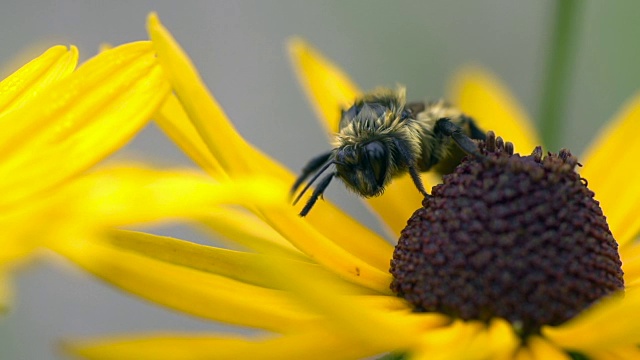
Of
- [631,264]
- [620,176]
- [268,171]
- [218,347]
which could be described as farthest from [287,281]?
[620,176]

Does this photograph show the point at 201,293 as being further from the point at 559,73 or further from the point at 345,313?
the point at 559,73

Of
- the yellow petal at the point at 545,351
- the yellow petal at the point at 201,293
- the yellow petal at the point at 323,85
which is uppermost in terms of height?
the yellow petal at the point at 323,85

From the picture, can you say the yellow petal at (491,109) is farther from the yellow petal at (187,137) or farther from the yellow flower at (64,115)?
the yellow flower at (64,115)

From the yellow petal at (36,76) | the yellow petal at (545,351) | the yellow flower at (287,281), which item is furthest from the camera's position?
the yellow petal at (36,76)

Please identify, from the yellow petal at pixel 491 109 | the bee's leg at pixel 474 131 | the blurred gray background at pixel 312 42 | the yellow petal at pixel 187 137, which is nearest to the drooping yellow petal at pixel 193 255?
the yellow petal at pixel 187 137

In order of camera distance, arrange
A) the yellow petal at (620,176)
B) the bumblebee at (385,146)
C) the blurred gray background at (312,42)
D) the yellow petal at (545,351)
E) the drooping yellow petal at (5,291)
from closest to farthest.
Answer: the drooping yellow petal at (5,291) → the yellow petal at (545,351) → the bumblebee at (385,146) → the yellow petal at (620,176) → the blurred gray background at (312,42)

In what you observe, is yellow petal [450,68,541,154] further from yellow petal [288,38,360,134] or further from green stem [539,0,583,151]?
yellow petal [288,38,360,134]

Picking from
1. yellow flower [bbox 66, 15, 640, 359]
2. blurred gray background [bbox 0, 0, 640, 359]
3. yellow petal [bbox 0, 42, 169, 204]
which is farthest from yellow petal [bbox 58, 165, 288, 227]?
blurred gray background [bbox 0, 0, 640, 359]
